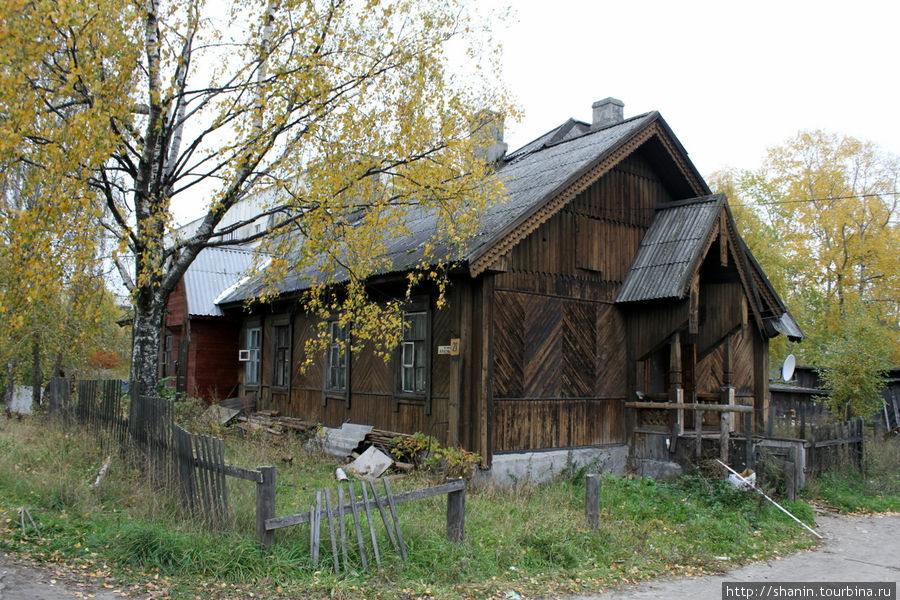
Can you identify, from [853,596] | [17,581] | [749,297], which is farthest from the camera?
[749,297]

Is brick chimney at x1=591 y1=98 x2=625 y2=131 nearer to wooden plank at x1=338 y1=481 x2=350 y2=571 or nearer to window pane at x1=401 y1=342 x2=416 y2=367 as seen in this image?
window pane at x1=401 y1=342 x2=416 y2=367

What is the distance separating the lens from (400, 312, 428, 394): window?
12.9 meters

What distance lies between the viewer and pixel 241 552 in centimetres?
661

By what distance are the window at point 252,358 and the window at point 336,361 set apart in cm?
374

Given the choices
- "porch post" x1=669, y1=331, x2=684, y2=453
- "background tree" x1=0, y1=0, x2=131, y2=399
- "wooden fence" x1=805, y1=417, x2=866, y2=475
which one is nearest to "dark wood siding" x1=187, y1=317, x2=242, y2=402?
"background tree" x1=0, y1=0, x2=131, y2=399

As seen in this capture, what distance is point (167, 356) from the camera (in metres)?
21.5

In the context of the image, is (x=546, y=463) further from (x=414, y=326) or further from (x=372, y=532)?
(x=372, y=532)

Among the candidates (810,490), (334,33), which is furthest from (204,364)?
(810,490)

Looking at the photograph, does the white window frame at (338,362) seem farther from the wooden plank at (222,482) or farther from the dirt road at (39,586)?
the dirt road at (39,586)

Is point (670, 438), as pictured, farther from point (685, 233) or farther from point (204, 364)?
point (204, 364)

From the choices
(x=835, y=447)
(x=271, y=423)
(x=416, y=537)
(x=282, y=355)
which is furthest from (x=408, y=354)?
(x=835, y=447)

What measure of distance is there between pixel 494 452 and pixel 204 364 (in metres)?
10.8

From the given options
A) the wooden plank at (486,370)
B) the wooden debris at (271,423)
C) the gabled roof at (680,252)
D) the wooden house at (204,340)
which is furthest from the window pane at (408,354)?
the wooden house at (204,340)

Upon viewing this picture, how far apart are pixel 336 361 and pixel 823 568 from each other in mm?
9936
